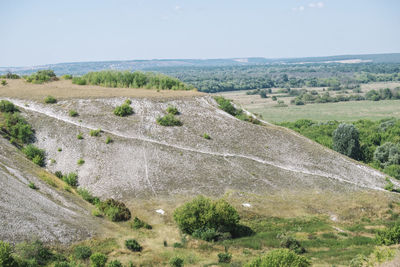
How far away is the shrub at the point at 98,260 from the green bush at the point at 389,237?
942 inches

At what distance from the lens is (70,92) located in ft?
193

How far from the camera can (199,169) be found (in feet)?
148

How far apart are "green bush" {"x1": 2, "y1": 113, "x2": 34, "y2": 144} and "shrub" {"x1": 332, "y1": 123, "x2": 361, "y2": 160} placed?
52.6 meters

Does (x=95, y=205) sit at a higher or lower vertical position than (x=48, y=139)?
lower

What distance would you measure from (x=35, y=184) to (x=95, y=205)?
6.36m

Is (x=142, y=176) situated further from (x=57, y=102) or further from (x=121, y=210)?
(x=57, y=102)

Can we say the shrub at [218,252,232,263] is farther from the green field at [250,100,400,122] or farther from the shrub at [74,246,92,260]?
Answer: the green field at [250,100,400,122]

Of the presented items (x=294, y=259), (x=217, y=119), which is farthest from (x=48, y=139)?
(x=294, y=259)

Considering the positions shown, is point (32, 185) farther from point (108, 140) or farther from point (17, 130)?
point (17, 130)

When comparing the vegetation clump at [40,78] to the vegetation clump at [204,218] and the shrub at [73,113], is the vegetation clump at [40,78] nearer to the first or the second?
the shrub at [73,113]

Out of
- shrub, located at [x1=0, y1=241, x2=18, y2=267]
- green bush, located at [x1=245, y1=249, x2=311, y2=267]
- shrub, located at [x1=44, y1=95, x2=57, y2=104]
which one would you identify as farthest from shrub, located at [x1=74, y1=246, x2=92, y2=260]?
shrub, located at [x1=44, y1=95, x2=57, y2=104]

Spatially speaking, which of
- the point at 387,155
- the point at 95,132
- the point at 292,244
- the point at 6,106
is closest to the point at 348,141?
the point at 387,155

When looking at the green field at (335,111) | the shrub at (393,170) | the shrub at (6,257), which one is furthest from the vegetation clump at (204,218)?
the green field at (335,111)

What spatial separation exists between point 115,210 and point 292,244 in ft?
55.6
